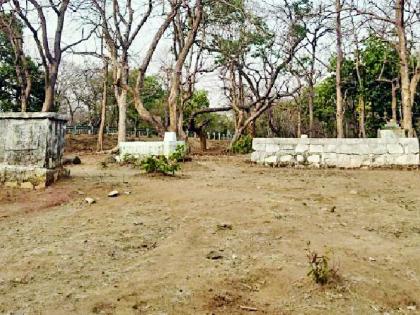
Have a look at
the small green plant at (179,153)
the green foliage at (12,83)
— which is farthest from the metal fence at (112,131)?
the small green plant at (179,153)

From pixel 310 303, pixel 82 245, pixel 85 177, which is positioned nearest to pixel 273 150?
pixel 85 177

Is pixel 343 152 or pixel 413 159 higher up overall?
pixel 343 152

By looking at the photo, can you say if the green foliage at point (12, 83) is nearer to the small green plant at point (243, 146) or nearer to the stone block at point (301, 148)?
the small green plant at point (243, 146)

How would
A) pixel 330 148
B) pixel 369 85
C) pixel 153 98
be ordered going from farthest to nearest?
pixel 153 98, pixel 369 85, pixel 330 148

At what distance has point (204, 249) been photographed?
13.6 ft

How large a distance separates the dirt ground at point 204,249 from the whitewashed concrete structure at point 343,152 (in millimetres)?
3123

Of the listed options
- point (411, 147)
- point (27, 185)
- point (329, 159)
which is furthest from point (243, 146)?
point (27, 185)

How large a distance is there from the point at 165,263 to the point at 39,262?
106cm

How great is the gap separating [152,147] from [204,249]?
27.3ft

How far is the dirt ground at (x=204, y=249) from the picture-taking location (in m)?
3.19

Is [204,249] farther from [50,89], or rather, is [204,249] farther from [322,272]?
[50,89]

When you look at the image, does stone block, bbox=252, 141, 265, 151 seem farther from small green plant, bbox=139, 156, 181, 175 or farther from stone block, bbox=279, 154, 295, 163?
small green plant, bbox=139, 156, 181, 175

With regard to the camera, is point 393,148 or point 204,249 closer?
point 204,249

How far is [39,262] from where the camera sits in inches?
155
